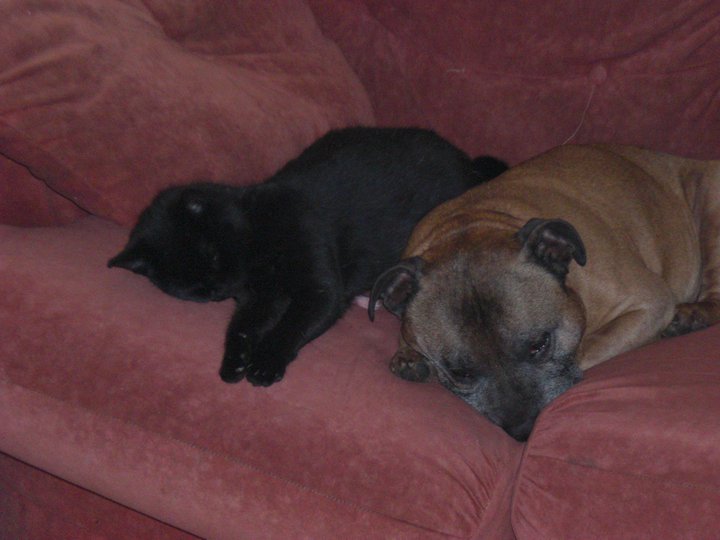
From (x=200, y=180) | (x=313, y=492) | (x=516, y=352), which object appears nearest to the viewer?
(x=313, y=492)

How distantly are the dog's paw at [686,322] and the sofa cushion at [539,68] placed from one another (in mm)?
936

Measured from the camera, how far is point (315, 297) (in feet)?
10.2

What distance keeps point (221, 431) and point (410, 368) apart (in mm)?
804

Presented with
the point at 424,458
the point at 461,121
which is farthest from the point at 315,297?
the point at 461,121

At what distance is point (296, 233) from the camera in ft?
10.8

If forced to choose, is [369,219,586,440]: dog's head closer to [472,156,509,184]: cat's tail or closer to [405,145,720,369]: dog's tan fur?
[405,145,720,369]: dog's tan fur

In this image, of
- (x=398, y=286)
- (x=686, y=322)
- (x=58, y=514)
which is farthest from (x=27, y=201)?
(x=686, y=322)

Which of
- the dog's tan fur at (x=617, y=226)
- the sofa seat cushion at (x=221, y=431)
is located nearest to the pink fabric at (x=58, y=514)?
the sofa seat cushion at (x=221, y=431)

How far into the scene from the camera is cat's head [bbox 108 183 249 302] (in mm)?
2992

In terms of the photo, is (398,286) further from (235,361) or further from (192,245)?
(192,245)

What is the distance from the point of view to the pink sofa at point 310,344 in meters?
2.28

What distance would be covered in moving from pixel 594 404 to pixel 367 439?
687 millimetres

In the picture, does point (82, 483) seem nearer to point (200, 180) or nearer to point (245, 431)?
point (245, 431)

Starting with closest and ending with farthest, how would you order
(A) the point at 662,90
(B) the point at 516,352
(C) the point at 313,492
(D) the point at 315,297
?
(C) the point at 313,492 < (B) the point at 516,352 < (D) the point at 315,297 < (A) the point at 662,90
